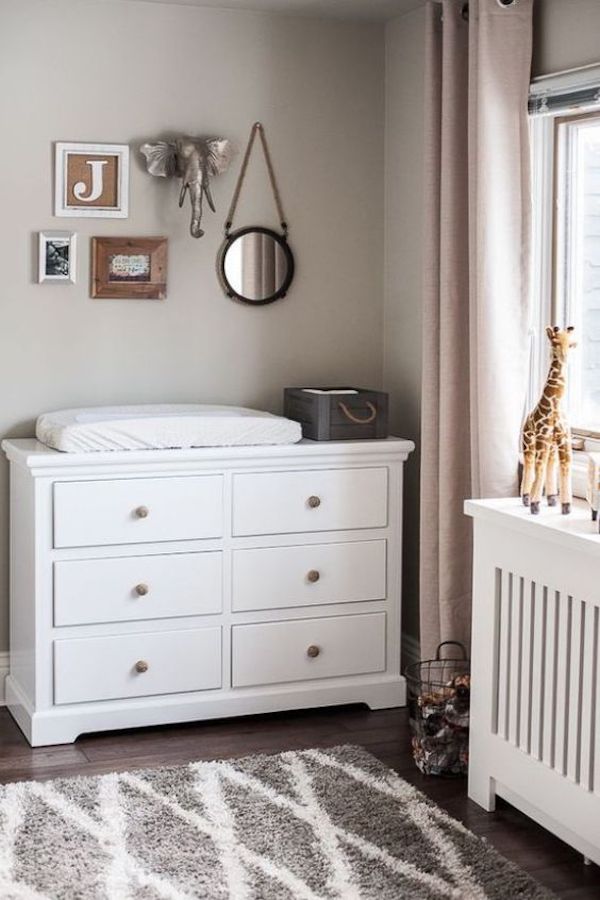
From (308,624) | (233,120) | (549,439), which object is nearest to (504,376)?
(549,439)

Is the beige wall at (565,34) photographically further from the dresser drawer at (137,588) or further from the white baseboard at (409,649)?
the white baseboard at (409,649)

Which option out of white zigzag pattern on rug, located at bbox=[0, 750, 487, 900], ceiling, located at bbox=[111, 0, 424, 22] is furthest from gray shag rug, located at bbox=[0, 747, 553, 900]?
ceiling, located at bbox=[111, 0, 424, 22]

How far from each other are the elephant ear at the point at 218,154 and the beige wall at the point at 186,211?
0.09 meters

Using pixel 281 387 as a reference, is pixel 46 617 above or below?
below

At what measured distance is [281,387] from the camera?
→ 436cm

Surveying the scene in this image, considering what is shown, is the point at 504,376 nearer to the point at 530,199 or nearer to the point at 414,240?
the point at 530,199

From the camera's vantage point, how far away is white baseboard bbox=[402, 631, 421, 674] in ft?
14.2

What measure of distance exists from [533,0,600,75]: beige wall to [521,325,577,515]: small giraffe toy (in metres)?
0.75

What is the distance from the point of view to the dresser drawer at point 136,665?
146 inches

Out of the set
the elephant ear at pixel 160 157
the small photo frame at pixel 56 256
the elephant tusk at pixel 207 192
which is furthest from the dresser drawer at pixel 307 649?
the elephant ear at pixel 160 157

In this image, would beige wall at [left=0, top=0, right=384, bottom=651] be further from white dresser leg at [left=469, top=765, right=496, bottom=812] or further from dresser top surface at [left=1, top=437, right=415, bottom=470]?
white dresser leg at [left=469, top=765, right=496, bottom=812]

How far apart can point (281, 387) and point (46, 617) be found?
1.19m

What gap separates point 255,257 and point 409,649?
143 centimetres

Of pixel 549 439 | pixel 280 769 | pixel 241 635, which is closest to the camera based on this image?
pixel 549 439
